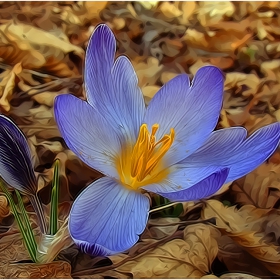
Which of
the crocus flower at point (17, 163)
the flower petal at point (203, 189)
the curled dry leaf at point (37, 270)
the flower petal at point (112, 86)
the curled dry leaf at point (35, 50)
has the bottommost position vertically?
the curled dry leaf at point (37, 270)

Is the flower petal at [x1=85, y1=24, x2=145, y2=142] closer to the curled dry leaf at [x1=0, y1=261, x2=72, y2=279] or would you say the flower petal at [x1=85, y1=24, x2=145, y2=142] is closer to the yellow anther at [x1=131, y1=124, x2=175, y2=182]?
the yellow anther at [x1=131, y1=124, x2=175, y2=182]

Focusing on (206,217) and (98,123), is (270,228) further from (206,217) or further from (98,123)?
(98,123)

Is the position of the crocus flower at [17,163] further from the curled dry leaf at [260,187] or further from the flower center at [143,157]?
the curled dry leaf at [260,187]

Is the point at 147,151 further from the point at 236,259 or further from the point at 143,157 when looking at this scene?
the point at 236,259

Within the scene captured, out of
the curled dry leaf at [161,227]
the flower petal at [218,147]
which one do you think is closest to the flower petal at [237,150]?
the flower petal at [218,147]

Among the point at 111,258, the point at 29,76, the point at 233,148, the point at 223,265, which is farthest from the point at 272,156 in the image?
the point at 29,76

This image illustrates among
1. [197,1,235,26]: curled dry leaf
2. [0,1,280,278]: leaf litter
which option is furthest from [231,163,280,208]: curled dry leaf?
[197,1,235,26]: curled dry leaf
